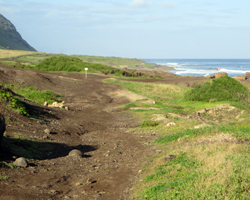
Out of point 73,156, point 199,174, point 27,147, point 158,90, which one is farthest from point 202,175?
point 158,90

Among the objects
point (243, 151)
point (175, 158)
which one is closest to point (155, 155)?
point (175, 158)

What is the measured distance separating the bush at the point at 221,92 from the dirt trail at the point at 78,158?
29.8 ft

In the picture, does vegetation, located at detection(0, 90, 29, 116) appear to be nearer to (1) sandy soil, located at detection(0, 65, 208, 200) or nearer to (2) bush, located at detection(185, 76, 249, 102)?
(1) sandy soil, located at detection(0, 65, 208, 200)

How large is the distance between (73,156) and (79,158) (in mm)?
235

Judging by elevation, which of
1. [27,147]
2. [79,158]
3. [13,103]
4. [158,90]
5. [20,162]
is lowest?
[79,158]

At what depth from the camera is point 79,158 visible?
377 inches

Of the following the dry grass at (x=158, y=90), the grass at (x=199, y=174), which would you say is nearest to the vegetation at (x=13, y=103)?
the grass at (x=199, y=174)

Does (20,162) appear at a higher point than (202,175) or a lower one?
lower

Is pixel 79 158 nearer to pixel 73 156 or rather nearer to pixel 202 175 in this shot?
pixel 73 156

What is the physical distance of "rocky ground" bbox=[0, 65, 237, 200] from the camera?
6727 mm

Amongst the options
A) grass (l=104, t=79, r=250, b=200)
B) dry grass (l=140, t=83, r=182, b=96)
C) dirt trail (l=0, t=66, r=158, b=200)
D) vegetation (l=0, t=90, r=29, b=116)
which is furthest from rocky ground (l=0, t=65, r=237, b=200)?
dry grass (l=140, t=83, r=182, b=96)

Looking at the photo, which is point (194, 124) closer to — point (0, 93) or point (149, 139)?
point (149, 139)

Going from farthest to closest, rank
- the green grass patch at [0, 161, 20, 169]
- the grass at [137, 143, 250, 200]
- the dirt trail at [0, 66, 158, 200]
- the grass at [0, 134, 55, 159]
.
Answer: the grass at [0, 134, 55, 159]
the green grass patch at [0, 161, 20, 169]
the dirt trail at [0, 66, 158, 200]
the grass at [137, 143, 250, 200]

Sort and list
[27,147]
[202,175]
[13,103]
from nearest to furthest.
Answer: [202,175]
[27,147]
[13,103]
